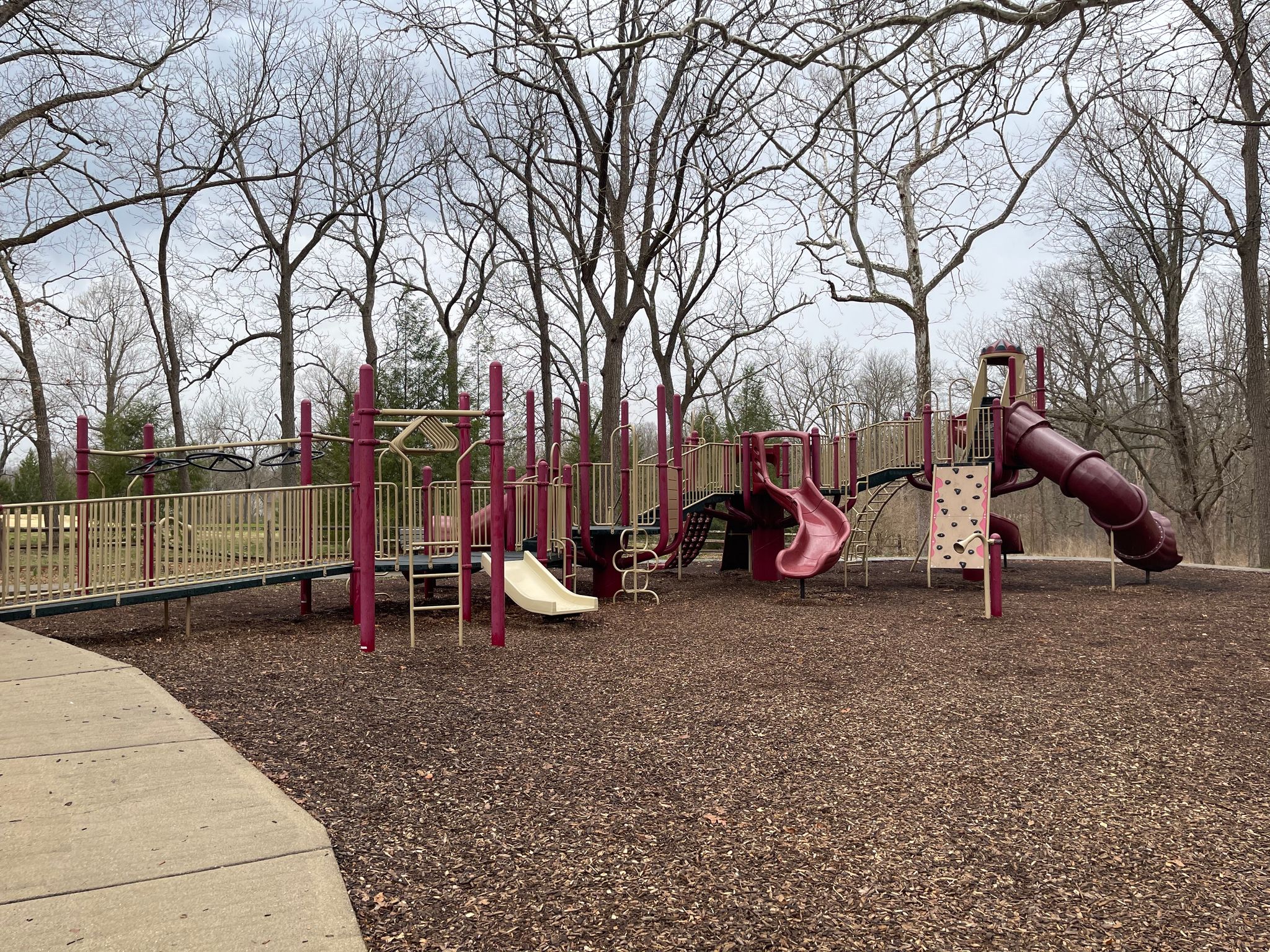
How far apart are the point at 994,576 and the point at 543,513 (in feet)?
18.8

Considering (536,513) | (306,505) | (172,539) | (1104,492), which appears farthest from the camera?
(1104,492)

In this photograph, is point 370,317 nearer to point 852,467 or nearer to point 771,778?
point 852,467

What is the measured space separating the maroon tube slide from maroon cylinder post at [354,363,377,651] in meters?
11.2

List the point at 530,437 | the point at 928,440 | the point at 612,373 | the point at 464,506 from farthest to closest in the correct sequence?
the point at 612,373
the point at 928,440
the point at 530,437
the point at 464,506

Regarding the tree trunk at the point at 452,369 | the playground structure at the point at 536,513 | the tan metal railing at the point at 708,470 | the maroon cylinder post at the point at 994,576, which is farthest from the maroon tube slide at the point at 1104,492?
the tree trunk at the point at 452,369

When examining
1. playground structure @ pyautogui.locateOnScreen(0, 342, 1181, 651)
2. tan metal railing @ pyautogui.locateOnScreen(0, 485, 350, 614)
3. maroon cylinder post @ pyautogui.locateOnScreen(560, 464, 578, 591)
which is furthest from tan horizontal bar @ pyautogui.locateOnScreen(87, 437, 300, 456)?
maroon cylinder post @ pyautogui.locateOnScreen(560, 464, 578, 591)

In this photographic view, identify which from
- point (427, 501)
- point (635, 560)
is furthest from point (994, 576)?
point (427, 501)

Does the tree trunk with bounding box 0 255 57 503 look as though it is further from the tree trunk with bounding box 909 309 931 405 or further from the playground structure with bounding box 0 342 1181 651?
the tree trunk with bounding box 909 309 931 405

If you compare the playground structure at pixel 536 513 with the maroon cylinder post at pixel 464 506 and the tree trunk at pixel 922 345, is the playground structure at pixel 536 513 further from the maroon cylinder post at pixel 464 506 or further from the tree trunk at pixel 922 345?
the tree trunk at pixel 922 345

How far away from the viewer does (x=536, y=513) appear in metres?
13.3

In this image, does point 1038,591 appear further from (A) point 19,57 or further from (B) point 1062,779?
(A) point 19,57

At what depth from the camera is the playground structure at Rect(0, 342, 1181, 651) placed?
9.27m

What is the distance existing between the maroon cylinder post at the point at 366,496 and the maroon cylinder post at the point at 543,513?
3101 millimetres

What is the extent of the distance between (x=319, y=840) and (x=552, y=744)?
2016mm
